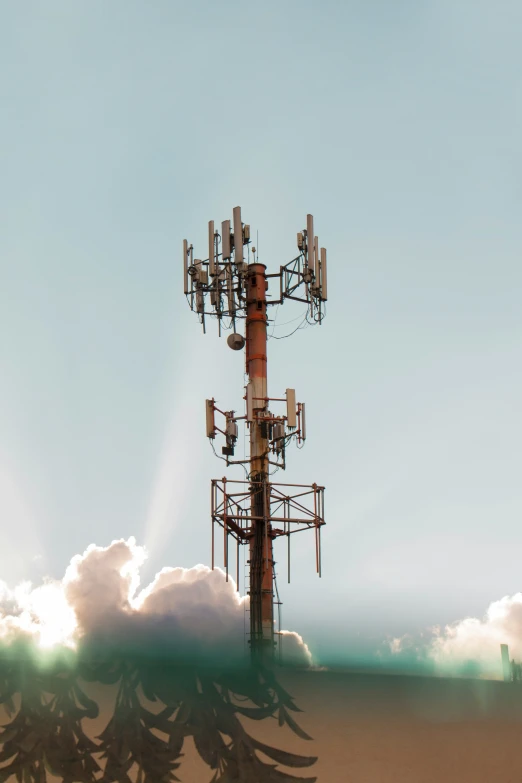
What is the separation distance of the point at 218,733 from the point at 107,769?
2.71m

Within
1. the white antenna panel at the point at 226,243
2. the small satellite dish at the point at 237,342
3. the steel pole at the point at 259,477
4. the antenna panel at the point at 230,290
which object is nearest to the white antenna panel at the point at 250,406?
the steel pole at the point at 259,477

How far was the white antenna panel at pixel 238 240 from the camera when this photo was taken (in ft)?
114

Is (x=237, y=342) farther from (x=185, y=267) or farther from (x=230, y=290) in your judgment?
(x=185, y=267)

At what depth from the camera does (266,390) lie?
112 ft

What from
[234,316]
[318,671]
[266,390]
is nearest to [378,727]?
[318,671]

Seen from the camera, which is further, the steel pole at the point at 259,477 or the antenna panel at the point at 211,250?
the antenna panel at the point at 211,250

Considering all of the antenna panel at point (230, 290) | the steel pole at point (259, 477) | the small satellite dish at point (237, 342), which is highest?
the antenna panel at point (230, 290)

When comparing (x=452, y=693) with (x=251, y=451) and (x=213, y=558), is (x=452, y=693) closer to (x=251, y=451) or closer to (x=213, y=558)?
(x=213, y=558)

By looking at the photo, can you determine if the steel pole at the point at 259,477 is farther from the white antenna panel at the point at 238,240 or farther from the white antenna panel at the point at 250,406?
the white antenna panel at the point at 238,240

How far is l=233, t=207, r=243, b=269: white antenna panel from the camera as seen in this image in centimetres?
3475

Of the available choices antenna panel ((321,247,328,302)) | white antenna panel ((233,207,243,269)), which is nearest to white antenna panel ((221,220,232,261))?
white antenna panel ((233,207,243,269))

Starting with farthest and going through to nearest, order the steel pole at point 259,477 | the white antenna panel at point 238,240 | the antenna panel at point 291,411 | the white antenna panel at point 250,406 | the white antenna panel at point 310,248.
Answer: the white antenna panel at point 310,248, the white antenna panel at point 238,240, the white antenna panel at point 250,406, the antenna panel at point 291,411, the steel pole at point 259,477

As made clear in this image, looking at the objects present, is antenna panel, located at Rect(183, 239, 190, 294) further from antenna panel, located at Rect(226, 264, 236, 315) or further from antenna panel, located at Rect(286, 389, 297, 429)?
antenna panel, located at Rect(286, 389, 297, 429)

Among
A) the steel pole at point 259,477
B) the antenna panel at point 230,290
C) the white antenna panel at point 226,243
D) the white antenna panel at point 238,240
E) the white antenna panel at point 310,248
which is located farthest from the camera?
the white antenna panel at point 310,248
